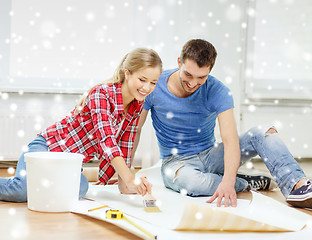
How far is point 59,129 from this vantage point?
1475 millimetres

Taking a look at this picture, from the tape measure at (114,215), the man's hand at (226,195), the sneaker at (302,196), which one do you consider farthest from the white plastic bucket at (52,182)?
the sneaker at (302,196)

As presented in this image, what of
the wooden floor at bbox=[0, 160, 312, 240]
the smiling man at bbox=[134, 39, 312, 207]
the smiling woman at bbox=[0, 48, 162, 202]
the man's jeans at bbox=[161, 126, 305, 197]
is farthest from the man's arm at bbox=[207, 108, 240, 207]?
the wooden floor at bbox=[0, 160, 312, 240]

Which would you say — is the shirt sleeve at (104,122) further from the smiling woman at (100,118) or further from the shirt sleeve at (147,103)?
the shirt sleeve at (147,103)

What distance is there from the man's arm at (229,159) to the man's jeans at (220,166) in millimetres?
119

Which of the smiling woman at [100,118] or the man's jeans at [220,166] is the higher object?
the smiling woman at [100,118]

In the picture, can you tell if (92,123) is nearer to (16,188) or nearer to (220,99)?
(16,188)

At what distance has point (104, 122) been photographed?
1372 millimetres

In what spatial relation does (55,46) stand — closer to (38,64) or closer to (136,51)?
(38,64)

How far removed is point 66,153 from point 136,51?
0.43 m

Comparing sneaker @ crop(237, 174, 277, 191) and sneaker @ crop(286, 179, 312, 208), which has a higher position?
sneaker @ crop(286, 179, 312, 208)

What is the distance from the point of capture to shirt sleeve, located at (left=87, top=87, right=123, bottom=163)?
52.4 inches

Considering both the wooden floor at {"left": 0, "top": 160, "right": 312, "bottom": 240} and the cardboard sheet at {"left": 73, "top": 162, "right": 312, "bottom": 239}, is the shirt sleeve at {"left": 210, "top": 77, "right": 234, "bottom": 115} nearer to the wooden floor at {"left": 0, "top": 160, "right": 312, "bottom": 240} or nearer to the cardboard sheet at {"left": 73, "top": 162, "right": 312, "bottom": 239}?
the cardboard sheet at {"left": 73, "top": 162, "right": 312, "bottom": 239}

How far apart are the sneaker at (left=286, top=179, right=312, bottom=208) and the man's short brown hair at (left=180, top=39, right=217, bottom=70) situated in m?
0.52

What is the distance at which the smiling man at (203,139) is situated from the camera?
4.79 feet
